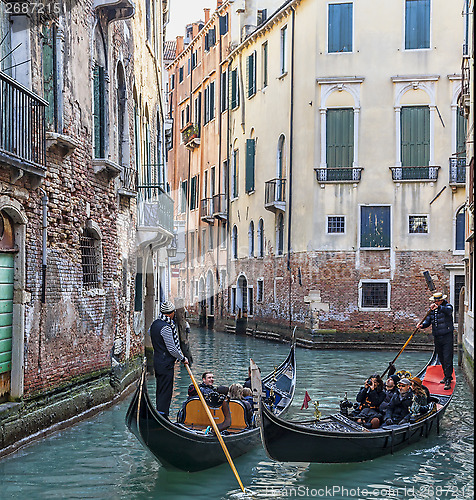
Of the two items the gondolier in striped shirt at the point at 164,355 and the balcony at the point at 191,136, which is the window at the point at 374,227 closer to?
the gondolier in striped shirt at the point at 164,355

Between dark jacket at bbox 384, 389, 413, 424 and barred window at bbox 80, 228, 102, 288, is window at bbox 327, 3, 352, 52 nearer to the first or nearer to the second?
barred window at bbox 80, 228, 102, 288

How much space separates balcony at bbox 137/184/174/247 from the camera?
44.0 ft

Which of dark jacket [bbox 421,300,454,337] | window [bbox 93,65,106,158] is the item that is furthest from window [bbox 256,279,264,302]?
window [bbox 93,65,106,158]

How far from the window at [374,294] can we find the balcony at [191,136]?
42.3 ft

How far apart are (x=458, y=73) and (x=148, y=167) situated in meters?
8.22

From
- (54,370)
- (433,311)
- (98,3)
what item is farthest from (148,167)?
(54,370)

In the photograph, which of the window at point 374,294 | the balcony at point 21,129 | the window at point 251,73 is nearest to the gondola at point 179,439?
the balcony at point 21,129

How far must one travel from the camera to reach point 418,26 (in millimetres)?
19734

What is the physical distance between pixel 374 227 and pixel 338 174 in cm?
151

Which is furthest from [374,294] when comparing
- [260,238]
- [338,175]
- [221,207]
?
[221,207]

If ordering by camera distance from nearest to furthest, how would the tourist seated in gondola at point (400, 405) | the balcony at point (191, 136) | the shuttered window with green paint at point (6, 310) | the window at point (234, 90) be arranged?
the shuttered window with green paint at point (6, 310), the tourist seated in gondola at point (400, 405), the window at point (234, 90), the balcony at point (191, 136)

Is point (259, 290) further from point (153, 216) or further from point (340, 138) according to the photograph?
point (153, 216)

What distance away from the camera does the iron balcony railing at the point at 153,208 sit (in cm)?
1364

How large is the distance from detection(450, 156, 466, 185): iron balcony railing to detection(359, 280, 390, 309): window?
2.84m
